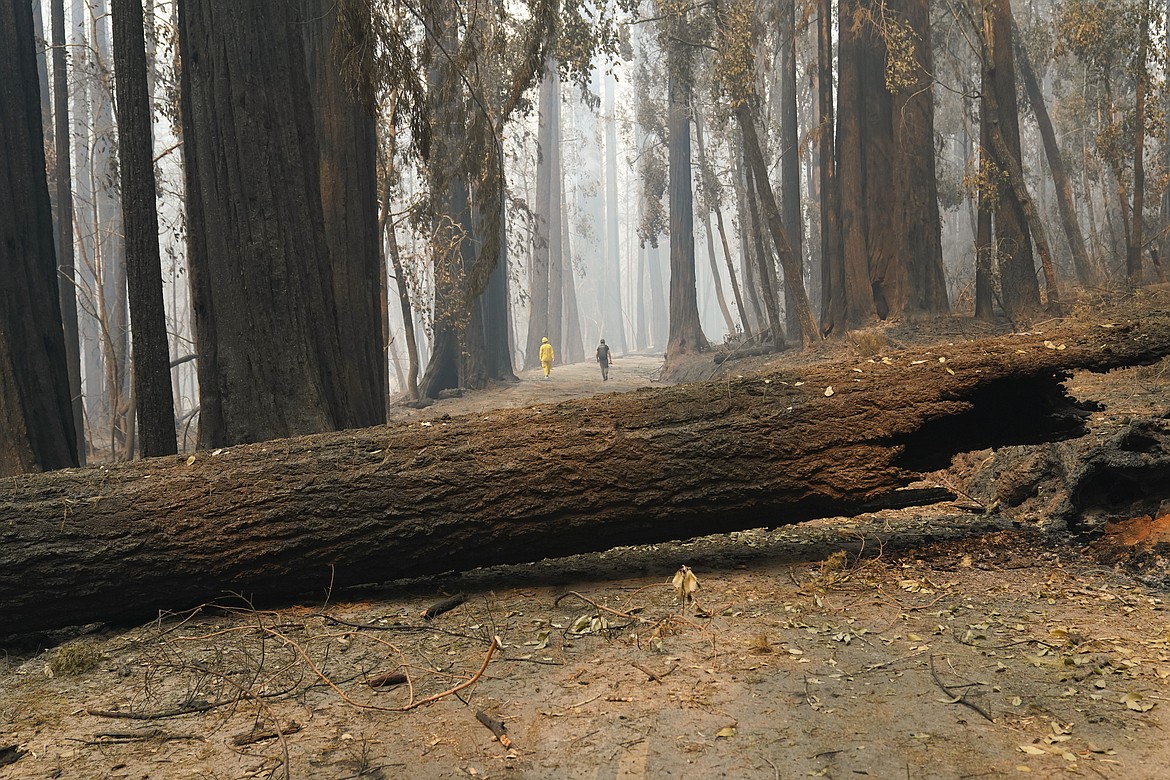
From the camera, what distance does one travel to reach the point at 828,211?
1557 centimetres

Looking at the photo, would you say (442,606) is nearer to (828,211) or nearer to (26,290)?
(26,290)

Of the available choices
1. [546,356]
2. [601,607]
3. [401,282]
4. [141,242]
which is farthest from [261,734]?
[546,356]

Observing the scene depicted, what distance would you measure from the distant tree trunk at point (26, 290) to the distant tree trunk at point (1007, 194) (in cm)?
1075

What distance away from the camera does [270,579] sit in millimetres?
4355

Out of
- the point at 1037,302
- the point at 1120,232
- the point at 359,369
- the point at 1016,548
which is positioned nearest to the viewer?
the point at 1016,548

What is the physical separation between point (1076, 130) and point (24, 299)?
26.6m

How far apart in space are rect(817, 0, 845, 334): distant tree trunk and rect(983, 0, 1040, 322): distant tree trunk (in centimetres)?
263

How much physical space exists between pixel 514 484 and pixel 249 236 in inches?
118

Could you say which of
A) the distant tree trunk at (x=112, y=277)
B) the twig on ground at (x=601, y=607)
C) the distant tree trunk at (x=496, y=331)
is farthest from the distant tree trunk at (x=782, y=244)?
the twig on ground at (x=601, y=607)

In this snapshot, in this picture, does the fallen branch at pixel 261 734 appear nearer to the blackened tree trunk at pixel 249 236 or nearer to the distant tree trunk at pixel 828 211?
the blackened tree trunk at pixel 249 236

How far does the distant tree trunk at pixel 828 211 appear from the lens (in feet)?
48.0

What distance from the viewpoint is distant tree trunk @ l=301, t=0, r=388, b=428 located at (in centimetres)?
754

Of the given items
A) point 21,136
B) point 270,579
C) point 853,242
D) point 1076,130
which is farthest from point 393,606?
point 1076,130

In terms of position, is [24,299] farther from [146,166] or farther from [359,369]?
[359,369]
